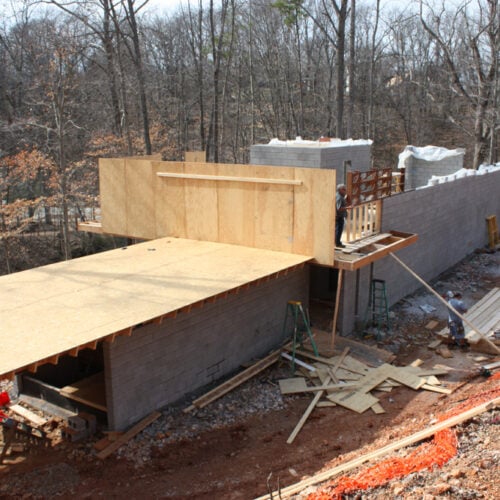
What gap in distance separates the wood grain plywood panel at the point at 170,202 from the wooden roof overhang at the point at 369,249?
12.7 ft

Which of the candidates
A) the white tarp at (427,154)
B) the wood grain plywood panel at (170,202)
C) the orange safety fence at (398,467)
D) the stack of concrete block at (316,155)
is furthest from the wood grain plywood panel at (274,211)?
the white tarp at (427,154)

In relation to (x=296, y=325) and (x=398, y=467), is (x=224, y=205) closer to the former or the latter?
(x=296, y=325)

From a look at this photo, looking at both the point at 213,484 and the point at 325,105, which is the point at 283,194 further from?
the point at 325,105

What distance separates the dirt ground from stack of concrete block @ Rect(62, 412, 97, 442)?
4.7 inches

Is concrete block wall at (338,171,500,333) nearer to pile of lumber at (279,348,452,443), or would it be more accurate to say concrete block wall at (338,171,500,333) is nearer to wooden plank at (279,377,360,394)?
pile of lumber at (279,348,452,443)

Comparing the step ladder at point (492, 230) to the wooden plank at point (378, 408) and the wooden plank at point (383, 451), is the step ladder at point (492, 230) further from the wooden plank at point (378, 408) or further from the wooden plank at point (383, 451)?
the wooden plank at point (383, 451)

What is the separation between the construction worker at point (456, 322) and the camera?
11719 millimetres

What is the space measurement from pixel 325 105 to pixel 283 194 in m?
30.1

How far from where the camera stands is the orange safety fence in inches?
240

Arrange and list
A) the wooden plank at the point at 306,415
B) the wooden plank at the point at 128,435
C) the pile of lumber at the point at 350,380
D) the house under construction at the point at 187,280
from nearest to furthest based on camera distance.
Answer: the wooden plank at the point at 128,435
the house under construction at the point at 187,280
the wooden plank at the point at 306,415
the pile of lumber at the point at 350,380

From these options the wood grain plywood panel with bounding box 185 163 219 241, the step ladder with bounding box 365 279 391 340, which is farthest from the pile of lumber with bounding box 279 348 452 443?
the wood grain plywood panel with bounding box 185 163 219 241

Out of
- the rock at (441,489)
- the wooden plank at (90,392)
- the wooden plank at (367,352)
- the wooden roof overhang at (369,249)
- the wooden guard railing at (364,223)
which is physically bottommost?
the wooden plank at (367,352)

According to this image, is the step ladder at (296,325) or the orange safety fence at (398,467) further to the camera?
the step ladder at (296,325)

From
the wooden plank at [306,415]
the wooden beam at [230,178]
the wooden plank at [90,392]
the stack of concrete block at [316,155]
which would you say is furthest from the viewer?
the stack of concrete block at [316,155]
